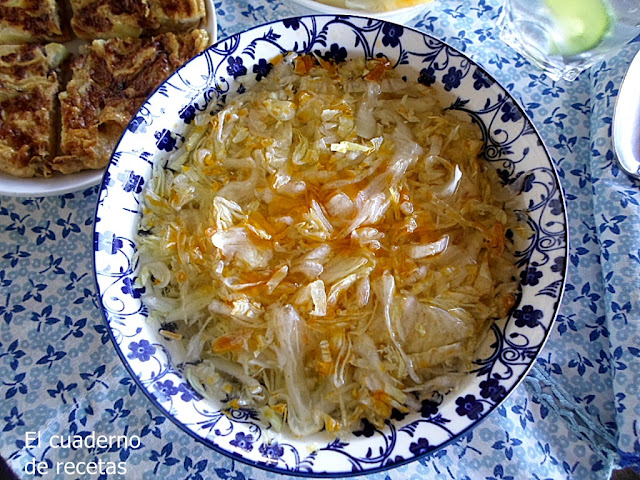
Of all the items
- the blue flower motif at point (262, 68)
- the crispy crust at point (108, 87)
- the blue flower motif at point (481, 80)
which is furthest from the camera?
the crispy crust at point (108, 87)

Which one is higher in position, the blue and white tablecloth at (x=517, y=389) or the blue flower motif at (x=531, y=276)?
the blue flower motif at (x=531, y=276)

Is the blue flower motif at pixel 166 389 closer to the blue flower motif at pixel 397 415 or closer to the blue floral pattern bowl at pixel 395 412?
the blue floral pattern bowl at pixel 395 412

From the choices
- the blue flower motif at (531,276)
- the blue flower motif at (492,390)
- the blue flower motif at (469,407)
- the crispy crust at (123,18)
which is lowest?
the blue flower motif at (469,407)

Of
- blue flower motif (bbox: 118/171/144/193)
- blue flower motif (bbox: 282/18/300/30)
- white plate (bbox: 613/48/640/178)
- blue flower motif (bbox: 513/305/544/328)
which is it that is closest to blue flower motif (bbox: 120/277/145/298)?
blue flower motif (bbox: 118/171/144/193)

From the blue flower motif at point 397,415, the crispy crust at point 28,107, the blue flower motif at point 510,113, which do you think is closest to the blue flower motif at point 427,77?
the blue flower motif at point 510,113

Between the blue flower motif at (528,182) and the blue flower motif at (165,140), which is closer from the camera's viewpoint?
the blue flower motif at (528,182)

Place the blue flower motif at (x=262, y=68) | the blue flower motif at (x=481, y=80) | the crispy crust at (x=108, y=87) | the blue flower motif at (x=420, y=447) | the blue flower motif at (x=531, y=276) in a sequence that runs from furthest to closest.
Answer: the crispy crust at (x=108, y=87)
the blue flower motif at (x=262, y=68)
the blue flower motif at (x=481, y=80)
the blue flower motif at (x=531, y=276)
the blue flower motif at (x=420, y=447)
